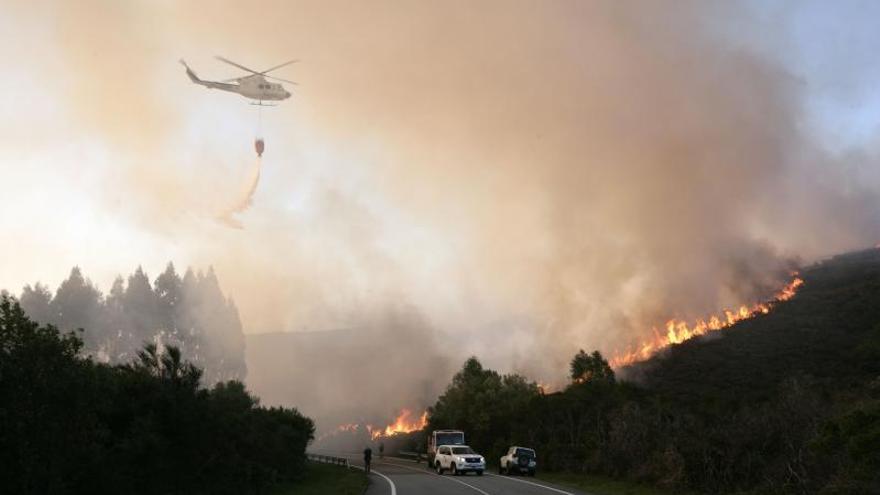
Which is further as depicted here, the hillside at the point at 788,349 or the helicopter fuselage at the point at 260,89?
the hillside at the point at 788,349

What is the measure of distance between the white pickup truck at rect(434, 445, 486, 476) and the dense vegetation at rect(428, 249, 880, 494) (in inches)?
240

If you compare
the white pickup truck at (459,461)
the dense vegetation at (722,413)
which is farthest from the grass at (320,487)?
the dense vegetation at (722,413)

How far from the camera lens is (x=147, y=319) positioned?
79875 mm

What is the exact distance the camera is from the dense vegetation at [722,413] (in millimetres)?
19562

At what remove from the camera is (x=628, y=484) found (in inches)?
1172

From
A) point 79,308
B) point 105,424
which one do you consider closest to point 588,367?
point 79,308

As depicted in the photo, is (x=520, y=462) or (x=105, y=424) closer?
(x=105, y=424)

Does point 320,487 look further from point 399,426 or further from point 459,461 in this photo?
point 399,426

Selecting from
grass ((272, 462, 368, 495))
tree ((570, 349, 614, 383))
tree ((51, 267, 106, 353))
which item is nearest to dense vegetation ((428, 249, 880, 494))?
tree ((570, 349, 614, 383))

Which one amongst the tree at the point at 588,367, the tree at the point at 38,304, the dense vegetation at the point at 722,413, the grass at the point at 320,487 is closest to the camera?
the dense vegetation at the point at 722,413

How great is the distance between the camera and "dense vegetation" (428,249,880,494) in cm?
1956

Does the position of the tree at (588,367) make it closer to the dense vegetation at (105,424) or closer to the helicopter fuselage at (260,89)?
the helicopter fuselage at (260,89)

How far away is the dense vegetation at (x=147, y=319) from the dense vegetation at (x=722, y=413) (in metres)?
29.6

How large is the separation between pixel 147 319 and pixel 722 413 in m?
69.5
